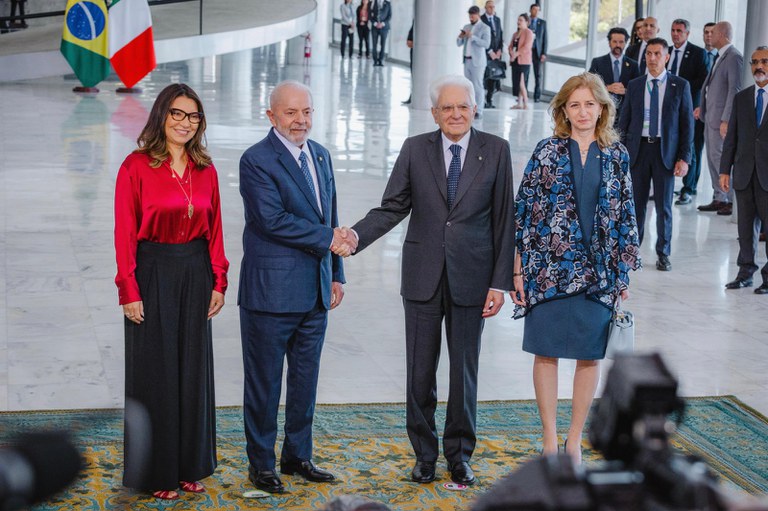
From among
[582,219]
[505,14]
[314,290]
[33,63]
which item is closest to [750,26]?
[582,219]

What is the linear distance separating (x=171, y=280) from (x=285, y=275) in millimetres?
454

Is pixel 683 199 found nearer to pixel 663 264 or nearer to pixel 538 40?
pixel 663 264

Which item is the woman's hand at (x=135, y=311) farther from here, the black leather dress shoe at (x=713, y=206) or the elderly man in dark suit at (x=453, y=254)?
the black leather dress shoe at (x=713, y=206)

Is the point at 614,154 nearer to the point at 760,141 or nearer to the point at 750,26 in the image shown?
the point at 760,141

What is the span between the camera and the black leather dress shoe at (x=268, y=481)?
4578 mm

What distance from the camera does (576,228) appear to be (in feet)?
15.4

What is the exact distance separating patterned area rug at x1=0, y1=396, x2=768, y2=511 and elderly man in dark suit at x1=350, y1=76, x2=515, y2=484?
22cm

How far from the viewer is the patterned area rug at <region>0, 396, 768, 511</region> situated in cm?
450

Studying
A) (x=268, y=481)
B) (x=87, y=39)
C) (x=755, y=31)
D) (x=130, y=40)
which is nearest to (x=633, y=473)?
(x=268, y=481)

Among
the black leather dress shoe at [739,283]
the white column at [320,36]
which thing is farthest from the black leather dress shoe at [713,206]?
the white column at [320,36]

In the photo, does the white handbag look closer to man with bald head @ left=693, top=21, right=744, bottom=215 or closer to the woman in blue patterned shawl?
the woman in blue patterned shawl

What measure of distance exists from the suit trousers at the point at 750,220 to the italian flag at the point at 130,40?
835cm

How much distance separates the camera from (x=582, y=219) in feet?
15.4

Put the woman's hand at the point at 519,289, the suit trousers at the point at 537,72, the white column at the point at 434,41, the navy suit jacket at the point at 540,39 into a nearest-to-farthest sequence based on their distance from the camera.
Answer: the woman's hand at the point at 519,289, the white column at the point at 434,41, the navy suit jacket at the point at 540,39, the suit trousers at the point at 537,72
